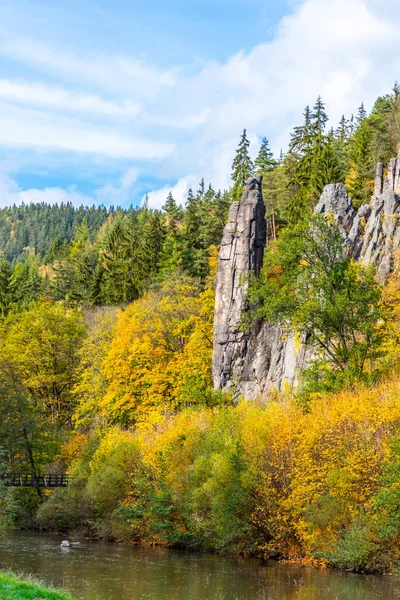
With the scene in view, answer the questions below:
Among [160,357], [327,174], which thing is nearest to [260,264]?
[160,357]

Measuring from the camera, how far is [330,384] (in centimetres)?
3997

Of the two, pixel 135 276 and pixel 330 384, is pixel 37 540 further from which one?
pixel 135 276

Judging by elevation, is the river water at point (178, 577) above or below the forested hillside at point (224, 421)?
below

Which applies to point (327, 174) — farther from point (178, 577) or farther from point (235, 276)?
point (178, 577)

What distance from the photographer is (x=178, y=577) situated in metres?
A: 31.8

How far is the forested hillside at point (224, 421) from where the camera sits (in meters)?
34.4

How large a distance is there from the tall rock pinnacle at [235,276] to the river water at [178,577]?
66.1 ft

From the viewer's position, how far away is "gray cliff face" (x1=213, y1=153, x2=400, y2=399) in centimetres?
5359

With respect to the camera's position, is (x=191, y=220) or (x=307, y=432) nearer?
(x=307, y=432)

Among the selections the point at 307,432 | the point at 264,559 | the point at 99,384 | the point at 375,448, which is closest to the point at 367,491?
the point at 375,448

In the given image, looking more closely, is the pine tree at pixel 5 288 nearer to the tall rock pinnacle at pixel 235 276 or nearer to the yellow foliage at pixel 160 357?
the yellow foliage at pixel 160 357

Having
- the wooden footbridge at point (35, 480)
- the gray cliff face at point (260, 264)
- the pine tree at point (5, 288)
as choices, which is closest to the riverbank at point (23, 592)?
the wooden footbridge at point (35, 480)

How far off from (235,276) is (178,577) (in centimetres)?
3318

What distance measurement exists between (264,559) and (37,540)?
16.4 metres
